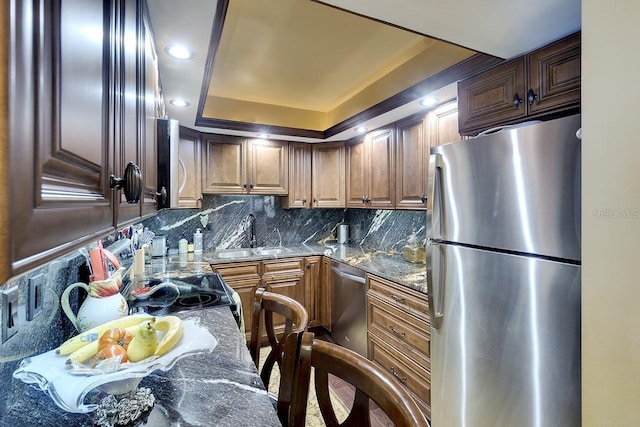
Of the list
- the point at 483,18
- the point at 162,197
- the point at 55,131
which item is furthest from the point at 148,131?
the point at 483,18

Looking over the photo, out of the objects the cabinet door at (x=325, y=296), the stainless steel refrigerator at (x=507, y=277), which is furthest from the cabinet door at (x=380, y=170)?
the stainless steel refrigerator at (x=507, y=277)

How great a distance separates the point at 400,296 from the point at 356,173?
159 cm

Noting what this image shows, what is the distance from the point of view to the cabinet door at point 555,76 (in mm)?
1321

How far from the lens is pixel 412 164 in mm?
2512

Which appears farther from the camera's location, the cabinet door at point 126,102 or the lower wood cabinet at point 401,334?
the lower wood cabinet at point 401,334

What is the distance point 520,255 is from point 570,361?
16.4 inches

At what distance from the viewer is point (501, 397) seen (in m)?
1.33

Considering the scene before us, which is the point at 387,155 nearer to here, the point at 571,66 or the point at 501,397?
the point at 571,66

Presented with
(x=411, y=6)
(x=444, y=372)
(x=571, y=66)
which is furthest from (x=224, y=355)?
(x=571, y=66)

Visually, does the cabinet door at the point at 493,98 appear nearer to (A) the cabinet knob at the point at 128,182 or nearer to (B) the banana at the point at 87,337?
(A) the cabinet knob at the point at 128,182

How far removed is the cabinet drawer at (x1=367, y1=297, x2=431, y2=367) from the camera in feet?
6.35

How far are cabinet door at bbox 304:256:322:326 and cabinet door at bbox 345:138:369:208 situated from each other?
79cm

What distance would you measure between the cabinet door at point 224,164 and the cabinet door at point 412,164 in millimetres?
1651

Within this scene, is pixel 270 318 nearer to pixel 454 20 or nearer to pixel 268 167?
pixel 454 20
